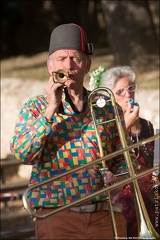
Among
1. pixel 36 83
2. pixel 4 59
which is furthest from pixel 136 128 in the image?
pixel 4 59

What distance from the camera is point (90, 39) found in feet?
61.5

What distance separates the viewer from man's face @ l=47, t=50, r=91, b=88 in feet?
14.2

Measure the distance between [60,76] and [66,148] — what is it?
0.40 meters

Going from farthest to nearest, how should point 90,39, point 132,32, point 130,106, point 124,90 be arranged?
point 90,39 → point 132,32 → point 124,90 → point 130,106

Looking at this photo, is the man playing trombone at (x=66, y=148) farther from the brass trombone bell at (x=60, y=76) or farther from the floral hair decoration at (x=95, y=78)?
the floral hair decoration at (x=95, y=78)

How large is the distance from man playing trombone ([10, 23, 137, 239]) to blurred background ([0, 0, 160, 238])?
251 centimetres

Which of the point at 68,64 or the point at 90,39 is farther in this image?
the point at 90,39

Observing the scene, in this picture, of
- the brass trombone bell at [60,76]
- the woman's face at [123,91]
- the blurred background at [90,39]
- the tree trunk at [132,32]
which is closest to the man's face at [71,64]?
the brass trombone bell at [60,76]

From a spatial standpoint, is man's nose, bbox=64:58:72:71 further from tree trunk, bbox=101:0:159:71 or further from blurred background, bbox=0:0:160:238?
tree trunk, bbox=101:0:159:71

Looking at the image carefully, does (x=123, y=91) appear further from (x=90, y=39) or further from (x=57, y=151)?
(x=90, y=39)

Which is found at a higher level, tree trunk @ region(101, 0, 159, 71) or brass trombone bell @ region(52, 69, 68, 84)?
tree trunk @ region(101, 0, 159, 71)

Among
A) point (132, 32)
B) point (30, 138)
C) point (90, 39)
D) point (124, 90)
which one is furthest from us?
point (90, 39)

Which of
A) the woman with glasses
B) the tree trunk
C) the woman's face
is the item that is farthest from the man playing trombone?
the tree trunk

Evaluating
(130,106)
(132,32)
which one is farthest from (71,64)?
(132,32)
